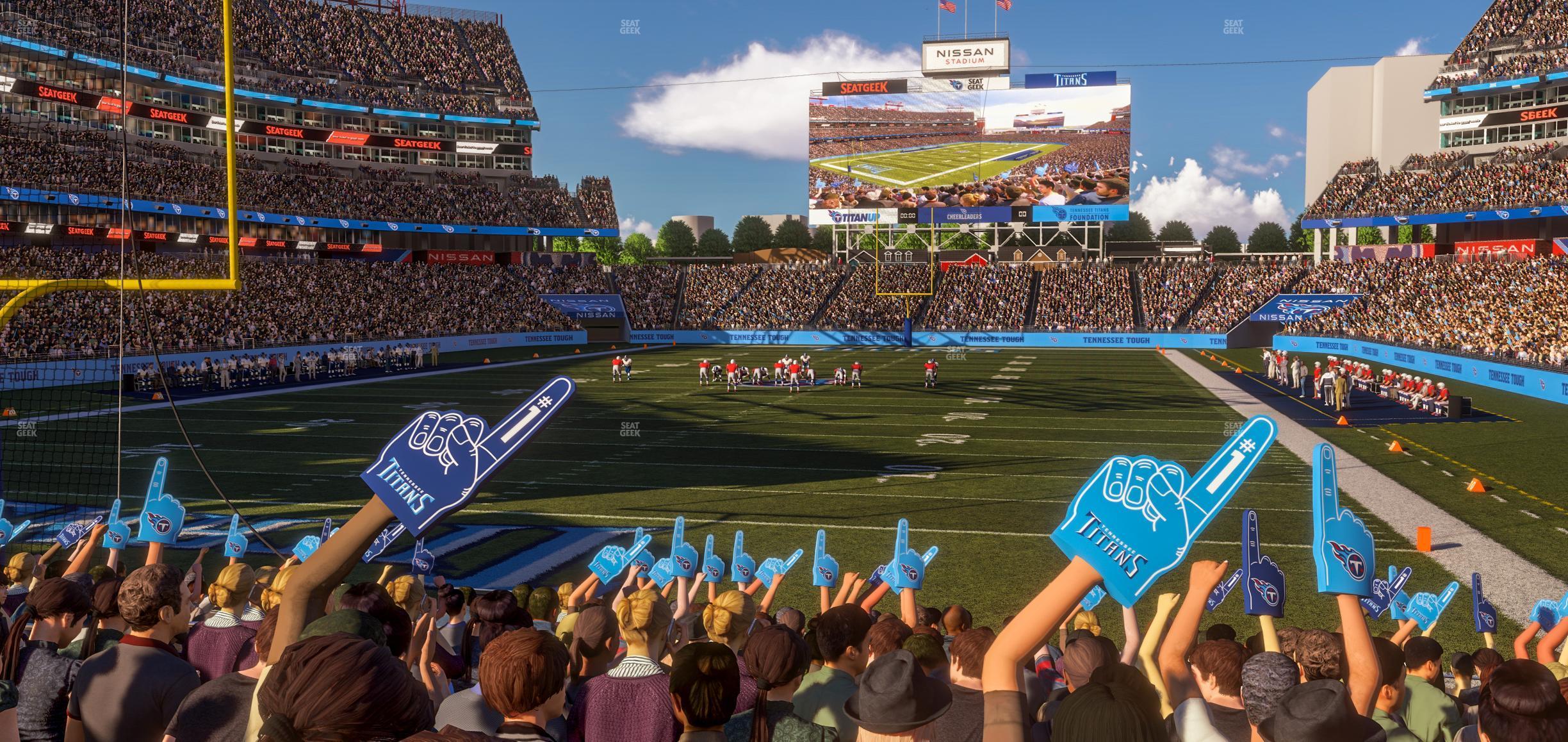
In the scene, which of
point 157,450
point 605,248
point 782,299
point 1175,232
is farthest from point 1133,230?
point 157,450

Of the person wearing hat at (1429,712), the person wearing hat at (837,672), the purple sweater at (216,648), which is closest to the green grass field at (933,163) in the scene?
the person wearing hat at (1429,712)

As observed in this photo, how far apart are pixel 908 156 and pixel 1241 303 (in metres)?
21.0

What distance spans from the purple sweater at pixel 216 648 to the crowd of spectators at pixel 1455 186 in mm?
58031

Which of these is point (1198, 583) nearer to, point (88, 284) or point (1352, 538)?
point (1352, 538)

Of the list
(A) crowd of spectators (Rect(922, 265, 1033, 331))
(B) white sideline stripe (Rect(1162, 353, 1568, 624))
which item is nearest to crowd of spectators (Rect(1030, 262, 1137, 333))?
(A) crowd of spectators (Rect(922, 265, 1033, 331))

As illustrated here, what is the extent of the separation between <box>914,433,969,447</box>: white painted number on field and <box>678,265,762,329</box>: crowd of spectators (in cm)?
4033

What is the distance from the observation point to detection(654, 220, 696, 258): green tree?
134m

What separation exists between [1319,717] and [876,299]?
204 feet

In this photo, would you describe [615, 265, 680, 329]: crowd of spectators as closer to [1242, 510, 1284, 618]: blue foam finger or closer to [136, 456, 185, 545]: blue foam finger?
[136, 456, 185, 545]: blue foam finger

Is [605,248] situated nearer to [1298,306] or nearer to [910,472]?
[1298,306]

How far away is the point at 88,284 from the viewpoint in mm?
10367

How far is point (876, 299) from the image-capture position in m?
64.8

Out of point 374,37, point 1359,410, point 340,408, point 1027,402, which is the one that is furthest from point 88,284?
point 374,37

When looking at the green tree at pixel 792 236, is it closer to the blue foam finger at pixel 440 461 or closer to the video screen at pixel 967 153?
the video screen at pixel 967 153
